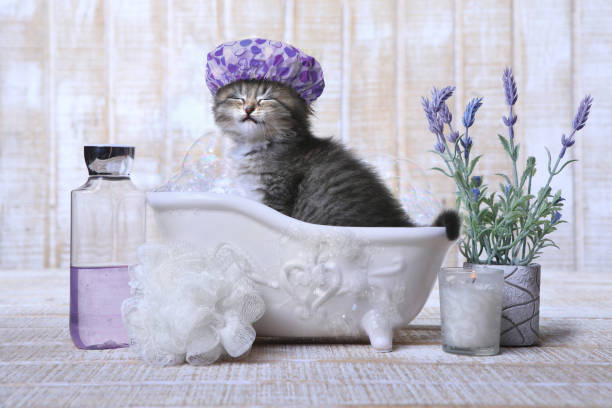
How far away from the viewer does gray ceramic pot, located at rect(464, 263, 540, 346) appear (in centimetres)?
97

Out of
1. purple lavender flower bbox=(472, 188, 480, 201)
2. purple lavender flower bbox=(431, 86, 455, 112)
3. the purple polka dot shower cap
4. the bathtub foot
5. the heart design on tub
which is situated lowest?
the bathtub foot

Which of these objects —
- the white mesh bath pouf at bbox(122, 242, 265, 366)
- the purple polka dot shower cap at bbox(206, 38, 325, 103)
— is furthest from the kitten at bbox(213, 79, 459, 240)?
the white mesh bath pouf at bbox(122, 242, 265, 366)

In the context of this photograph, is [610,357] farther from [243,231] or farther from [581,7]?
[581,7]

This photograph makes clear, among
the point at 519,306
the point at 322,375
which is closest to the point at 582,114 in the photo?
the point at 519,306

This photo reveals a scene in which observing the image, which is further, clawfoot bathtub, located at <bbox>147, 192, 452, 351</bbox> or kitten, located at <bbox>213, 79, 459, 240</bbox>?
kitten, located at <bbox>213, 79, 459, 240</bbox>

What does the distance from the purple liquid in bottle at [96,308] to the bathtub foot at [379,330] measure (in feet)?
1.20

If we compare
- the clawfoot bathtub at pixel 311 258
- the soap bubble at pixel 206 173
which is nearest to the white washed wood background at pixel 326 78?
the soap bubble at pixel 206 173

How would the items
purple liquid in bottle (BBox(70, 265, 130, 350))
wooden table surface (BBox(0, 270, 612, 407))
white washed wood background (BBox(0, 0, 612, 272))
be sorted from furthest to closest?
white washed wood background (BBox(0, 0, 612, 272)) → purple liquid in bottle (BBox(70, 265, 130, 350)) → wooden table surface (BBox(0, 270, 612, 407))

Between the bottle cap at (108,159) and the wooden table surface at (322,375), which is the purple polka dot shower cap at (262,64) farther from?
the wooden table surface at (322,375)

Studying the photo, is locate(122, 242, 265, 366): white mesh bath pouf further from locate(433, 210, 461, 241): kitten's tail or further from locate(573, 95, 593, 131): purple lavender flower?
locate(573, 95, 593, 131): purple lavender flower

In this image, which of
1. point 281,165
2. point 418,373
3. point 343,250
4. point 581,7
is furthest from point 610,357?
point 581,7

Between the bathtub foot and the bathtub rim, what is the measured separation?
117 millimetres

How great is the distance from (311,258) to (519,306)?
1.10ft

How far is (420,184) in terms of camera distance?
1.58 m
